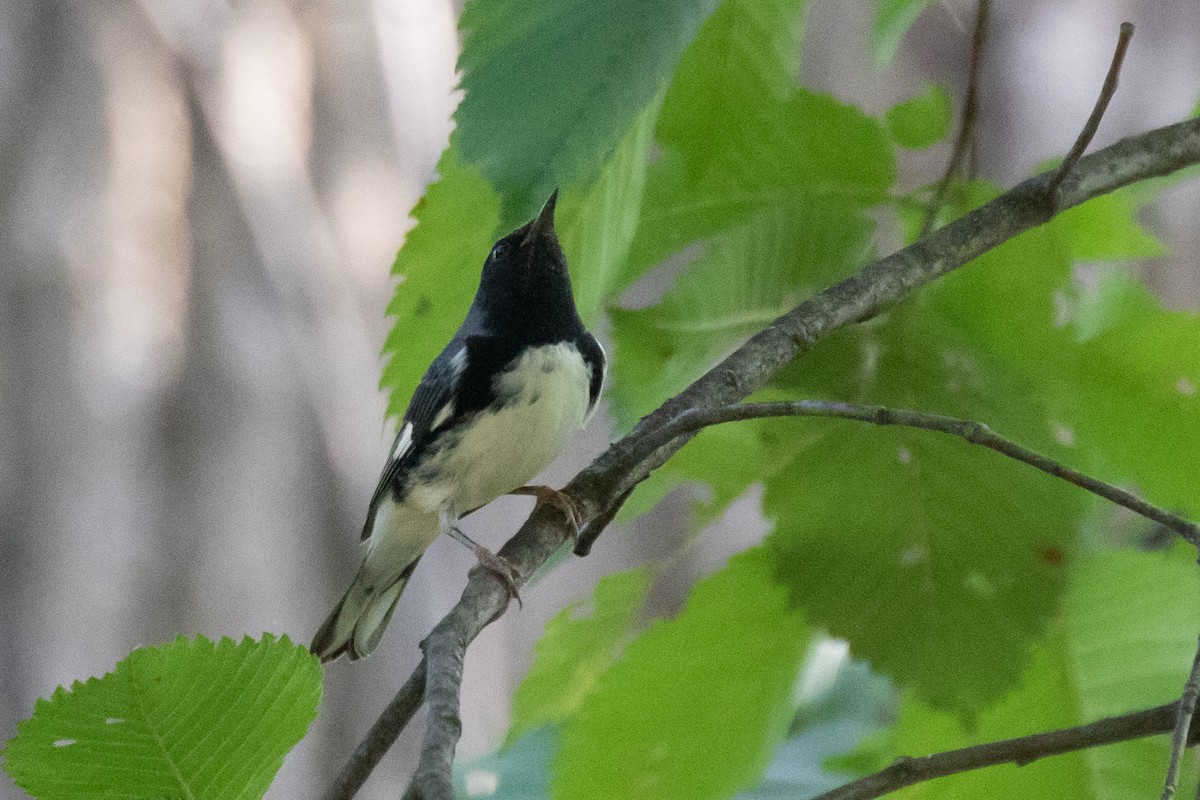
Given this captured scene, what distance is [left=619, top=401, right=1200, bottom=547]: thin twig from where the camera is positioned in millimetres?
218

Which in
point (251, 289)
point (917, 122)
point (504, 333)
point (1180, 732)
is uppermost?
point (251, 289)

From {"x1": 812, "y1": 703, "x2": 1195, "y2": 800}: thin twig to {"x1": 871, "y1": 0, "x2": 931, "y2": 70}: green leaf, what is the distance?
0.72 feet

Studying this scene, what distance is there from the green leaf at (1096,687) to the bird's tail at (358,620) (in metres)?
0.36

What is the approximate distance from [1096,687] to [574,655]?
0.53 ft

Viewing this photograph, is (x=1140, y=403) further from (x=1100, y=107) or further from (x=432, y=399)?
(x=432, y=399)

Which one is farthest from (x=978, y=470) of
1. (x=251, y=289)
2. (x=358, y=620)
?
(x=251, y=289)

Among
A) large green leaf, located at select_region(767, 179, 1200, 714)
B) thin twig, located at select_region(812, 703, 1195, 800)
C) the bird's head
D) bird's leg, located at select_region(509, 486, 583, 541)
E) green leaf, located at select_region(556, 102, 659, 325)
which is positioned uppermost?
the bird's head

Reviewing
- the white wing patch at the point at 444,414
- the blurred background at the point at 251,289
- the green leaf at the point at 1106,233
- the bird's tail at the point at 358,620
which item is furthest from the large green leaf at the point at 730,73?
the blurred background at the point at 251,289

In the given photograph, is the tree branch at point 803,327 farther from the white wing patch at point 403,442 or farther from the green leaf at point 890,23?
the white wing patch at point 403,442

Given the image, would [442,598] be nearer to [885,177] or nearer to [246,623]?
[246,623]

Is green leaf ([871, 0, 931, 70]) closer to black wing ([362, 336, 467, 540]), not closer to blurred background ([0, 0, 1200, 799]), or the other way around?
black wing ([362, 336, 467, 540])

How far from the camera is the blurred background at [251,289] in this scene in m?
0.90

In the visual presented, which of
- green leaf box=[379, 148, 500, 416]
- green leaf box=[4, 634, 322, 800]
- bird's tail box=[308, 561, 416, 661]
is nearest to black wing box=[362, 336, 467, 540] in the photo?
bird's tail box=[308, 561, 416, 661]

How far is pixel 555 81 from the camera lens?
0.20 meters
